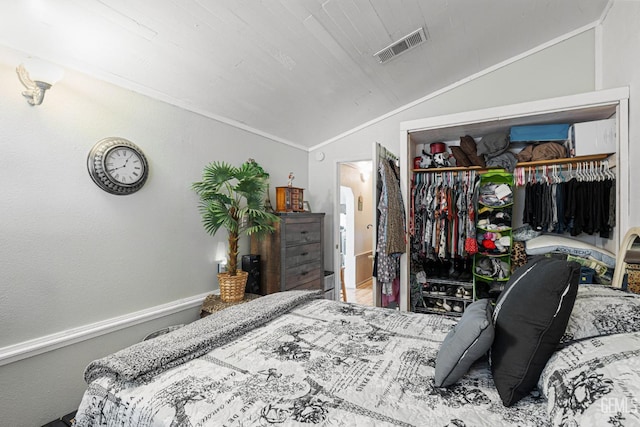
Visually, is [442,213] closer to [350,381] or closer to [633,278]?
[633,278]

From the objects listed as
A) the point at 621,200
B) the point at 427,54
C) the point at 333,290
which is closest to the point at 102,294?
the point at 333,290

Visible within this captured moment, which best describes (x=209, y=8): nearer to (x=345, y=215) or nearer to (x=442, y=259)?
(x=442, y=259)

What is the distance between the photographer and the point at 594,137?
231 centimetres

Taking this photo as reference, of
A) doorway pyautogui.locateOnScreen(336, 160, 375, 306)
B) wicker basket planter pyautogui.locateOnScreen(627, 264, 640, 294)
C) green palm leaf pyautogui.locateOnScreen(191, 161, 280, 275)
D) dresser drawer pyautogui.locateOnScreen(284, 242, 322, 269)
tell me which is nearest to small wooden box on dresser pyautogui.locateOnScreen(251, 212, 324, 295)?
dresser drawer pyautogui.locateOnScreen(284, 242, 322, 269)

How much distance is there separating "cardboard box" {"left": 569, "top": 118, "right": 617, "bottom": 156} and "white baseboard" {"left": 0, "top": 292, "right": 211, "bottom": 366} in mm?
3499

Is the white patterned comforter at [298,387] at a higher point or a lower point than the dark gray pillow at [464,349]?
lower

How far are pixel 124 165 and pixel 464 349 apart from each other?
91.1 inches

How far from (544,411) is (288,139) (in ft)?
11.2

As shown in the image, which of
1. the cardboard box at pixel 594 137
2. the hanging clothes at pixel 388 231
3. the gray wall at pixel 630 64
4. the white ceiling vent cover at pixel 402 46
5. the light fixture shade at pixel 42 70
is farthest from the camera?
the hanging clothes at pixel 388 231

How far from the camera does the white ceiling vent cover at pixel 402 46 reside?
2363 millimetres

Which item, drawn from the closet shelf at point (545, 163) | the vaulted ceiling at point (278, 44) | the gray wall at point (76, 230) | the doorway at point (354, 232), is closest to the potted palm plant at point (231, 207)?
the gray wall at point (76, 230)

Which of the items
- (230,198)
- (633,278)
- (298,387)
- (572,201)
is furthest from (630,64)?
(230,198)

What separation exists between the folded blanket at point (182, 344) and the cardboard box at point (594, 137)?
262 centimetres

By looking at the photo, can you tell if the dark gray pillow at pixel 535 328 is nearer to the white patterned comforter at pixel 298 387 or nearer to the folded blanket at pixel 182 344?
the white patterned comforter at pixel 298 387
